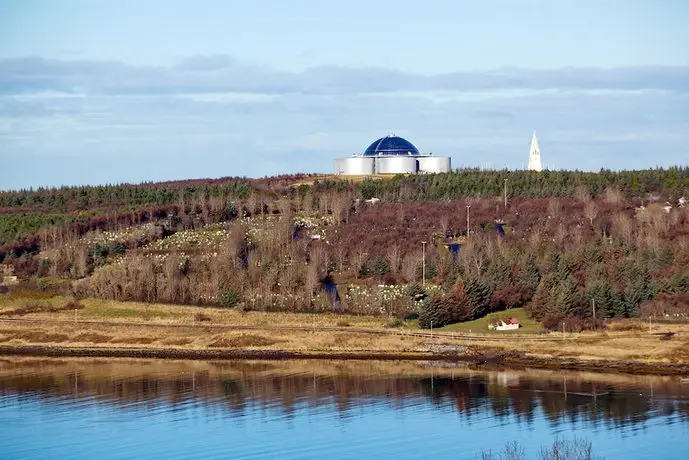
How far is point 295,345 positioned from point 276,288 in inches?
486

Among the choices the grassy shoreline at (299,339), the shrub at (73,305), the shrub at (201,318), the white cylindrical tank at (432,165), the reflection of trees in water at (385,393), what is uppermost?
the white cylindrical tank at (432,165)

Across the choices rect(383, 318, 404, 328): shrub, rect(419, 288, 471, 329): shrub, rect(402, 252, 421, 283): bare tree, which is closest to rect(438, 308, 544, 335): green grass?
rect(419, 288, 471, 329): shrub

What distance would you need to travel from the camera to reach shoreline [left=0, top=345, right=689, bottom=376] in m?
51.3

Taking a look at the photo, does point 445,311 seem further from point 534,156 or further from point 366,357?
point 534,156

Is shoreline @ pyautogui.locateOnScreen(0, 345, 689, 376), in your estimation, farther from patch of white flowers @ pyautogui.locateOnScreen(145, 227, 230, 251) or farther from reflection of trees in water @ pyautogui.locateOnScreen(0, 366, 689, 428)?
patch of white flowers @ pyautogui.locateOnScreen(145, 227, 230, 251)

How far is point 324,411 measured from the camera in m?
44.6

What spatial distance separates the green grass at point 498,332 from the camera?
58.9m

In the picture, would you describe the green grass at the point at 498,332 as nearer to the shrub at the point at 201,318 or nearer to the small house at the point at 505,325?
the small house at the point at 505,325

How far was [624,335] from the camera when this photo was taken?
182 feet

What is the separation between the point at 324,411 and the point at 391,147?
76945 millimetres

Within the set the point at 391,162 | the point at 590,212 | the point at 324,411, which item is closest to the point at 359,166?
the point at 391,162

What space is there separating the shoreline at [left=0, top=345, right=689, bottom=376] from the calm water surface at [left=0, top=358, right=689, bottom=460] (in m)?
1.29

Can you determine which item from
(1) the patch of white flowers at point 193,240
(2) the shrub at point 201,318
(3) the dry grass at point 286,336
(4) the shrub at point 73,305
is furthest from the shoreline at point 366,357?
(1) the patch of white flowers at point 193,240

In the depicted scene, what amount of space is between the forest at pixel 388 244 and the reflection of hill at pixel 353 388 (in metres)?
8.61
